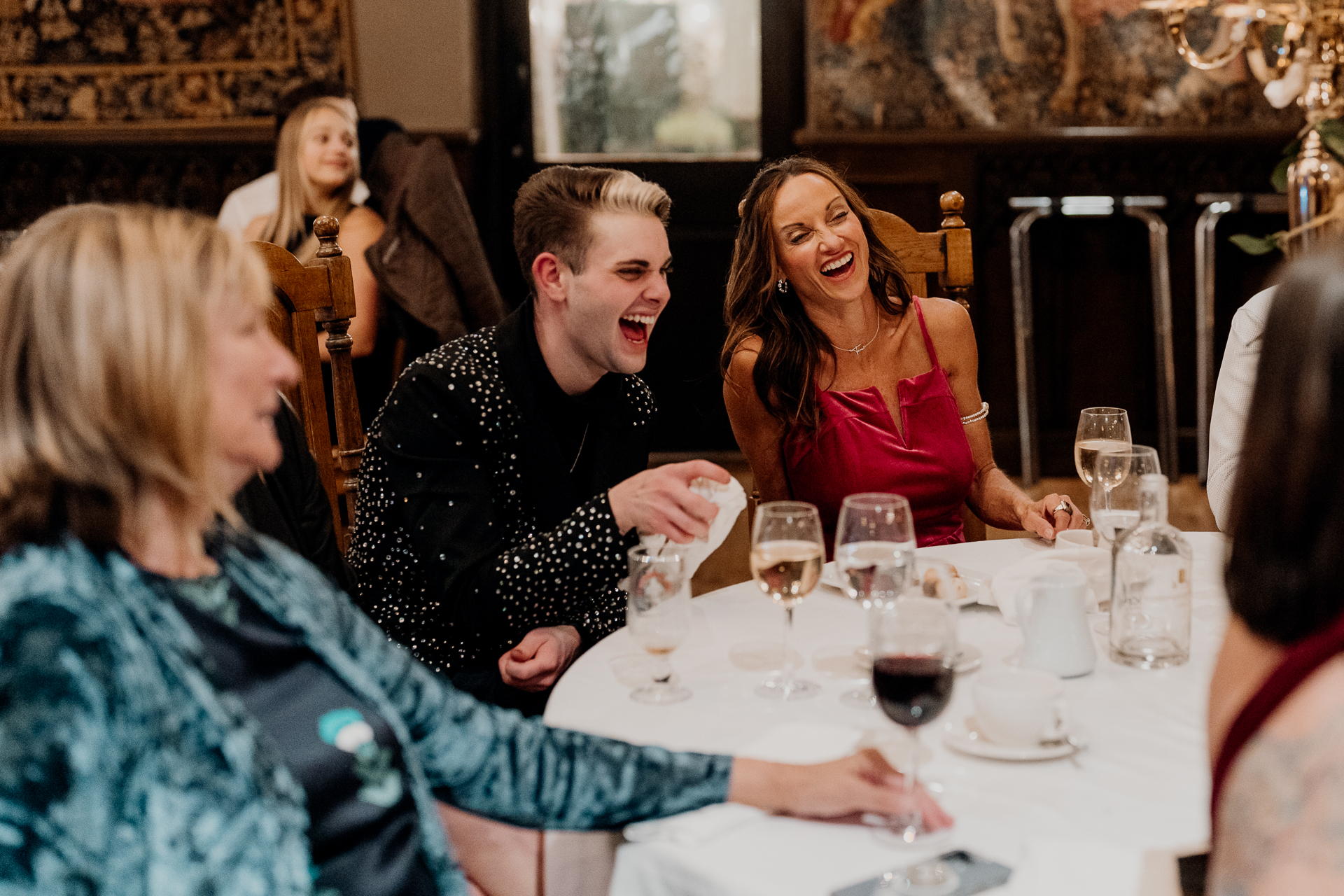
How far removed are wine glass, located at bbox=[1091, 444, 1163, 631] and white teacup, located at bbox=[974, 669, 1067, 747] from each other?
1.36ft

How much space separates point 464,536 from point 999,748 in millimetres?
883

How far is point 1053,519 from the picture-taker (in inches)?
72.3

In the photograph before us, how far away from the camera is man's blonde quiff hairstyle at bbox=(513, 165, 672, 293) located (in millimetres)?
1877

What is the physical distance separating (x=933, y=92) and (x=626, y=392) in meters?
3.39

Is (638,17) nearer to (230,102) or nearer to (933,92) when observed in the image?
(933,92)

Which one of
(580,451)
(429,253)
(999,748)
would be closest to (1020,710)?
(999,748)

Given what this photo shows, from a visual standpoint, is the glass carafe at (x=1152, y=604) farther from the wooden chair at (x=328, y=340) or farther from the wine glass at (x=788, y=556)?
the wooden chair at (x=328, y=340)

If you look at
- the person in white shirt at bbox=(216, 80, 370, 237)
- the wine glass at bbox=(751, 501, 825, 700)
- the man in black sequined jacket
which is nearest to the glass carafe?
the wine glass at bbox=(751, 501, 825, 700)

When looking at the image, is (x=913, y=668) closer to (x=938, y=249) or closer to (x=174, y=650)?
(x=174, y=650)

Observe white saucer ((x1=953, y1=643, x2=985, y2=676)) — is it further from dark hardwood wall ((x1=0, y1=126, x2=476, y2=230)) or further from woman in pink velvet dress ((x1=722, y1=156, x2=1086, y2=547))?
dark hardwood wall ((x1=0, y1=126, x2=476, y2=230))

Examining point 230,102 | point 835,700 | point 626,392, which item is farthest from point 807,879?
point 230,102

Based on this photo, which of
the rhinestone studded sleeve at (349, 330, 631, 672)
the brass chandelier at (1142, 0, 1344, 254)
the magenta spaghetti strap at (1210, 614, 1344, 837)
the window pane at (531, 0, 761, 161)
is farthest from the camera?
the window pane at (531, 0, 761, 161)

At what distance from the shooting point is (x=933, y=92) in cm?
493

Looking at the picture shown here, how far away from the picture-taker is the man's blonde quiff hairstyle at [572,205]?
1.88 m
